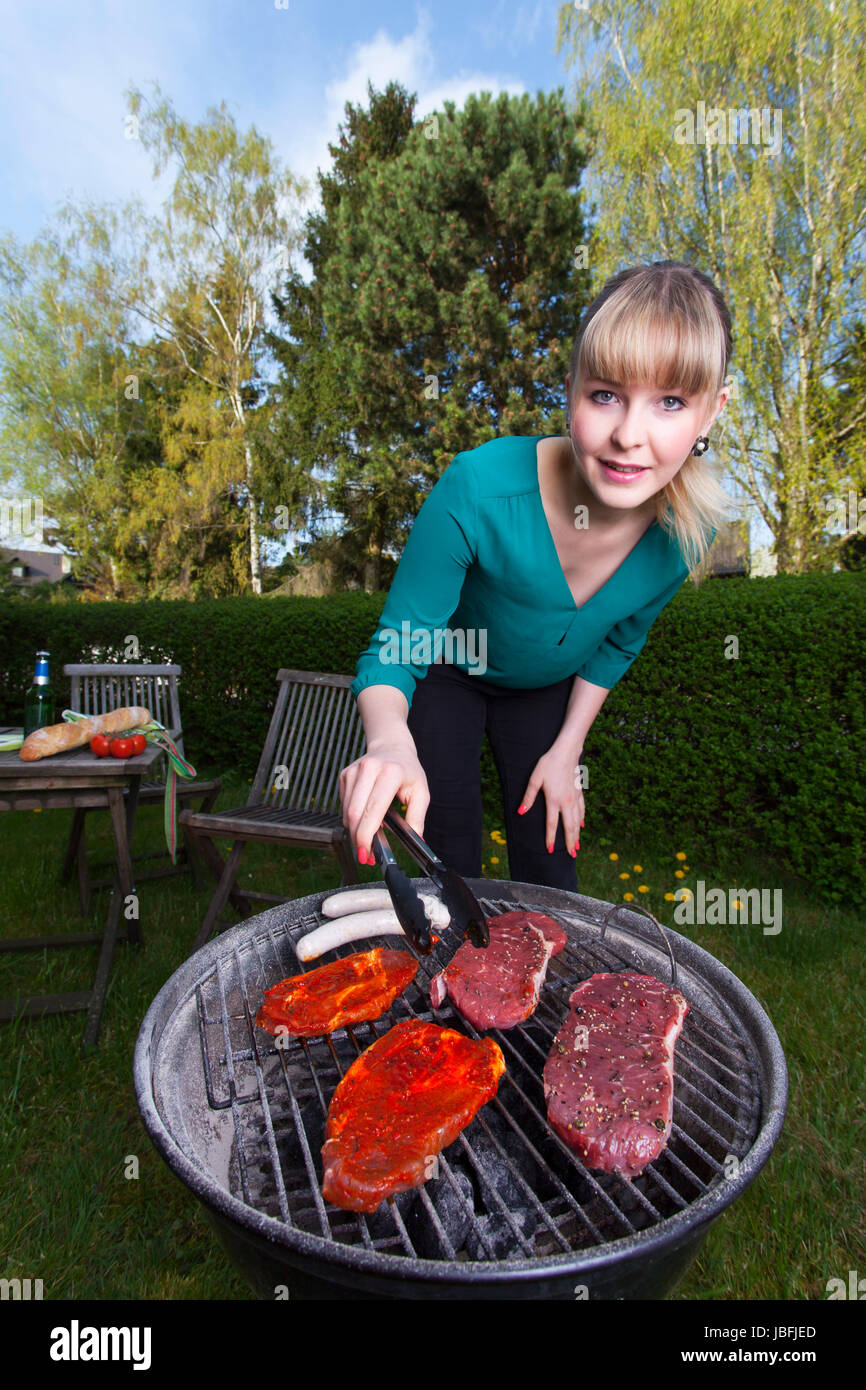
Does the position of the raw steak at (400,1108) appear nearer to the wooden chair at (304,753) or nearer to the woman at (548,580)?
the woman at (548,580)

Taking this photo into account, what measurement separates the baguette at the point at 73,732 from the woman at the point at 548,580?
1.82 m

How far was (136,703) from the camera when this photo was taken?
442cm

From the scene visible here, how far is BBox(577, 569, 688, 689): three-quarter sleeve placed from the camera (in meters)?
2.00

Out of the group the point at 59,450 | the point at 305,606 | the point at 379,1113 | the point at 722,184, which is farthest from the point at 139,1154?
the point at 59,450

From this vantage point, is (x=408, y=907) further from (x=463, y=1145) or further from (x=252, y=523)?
(x=252, y=523)

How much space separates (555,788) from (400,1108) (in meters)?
1.05

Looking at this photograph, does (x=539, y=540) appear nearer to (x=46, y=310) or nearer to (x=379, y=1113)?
(x=379, y=1113)

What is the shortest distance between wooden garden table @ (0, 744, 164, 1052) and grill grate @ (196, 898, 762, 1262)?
59.6 inches

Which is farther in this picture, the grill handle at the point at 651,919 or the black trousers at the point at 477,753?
the black trousers at the point at 477,753

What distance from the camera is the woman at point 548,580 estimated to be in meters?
1.31

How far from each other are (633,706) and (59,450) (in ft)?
65.9

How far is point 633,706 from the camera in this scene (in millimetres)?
4520

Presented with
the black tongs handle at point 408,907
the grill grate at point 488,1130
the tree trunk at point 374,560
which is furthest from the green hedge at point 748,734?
the tree trunk at point 374,560

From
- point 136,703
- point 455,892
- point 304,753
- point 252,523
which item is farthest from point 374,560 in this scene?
point 455,892
